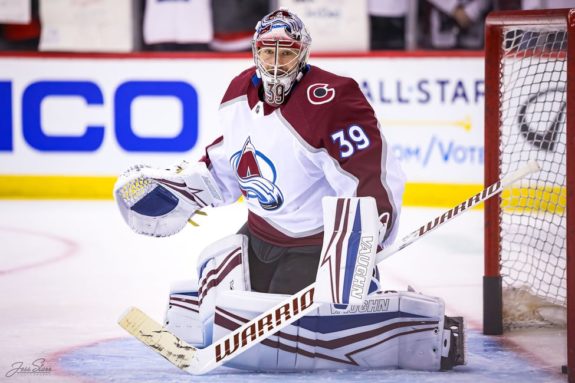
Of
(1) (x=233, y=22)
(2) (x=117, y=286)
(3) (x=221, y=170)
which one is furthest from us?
(1) (x=233, y=22)

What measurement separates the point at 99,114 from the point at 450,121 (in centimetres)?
195

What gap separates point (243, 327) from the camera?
10.0 feet

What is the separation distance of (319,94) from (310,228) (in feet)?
1.23

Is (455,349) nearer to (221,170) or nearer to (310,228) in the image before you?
(310,228)

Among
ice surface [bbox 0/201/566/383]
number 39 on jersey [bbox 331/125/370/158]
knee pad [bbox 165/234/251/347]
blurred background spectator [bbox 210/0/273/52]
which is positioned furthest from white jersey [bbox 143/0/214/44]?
number 39 on jersey [bbox 331/125/370/158]

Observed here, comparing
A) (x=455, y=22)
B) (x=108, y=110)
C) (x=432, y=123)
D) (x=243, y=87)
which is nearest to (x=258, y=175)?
(x=243, y=87)

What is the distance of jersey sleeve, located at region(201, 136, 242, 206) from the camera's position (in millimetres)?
3414

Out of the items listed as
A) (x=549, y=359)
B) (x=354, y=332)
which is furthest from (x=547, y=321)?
(x=354, y=332)

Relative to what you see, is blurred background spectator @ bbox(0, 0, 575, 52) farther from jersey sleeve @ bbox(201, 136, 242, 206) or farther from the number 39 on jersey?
the number 39 on jersey

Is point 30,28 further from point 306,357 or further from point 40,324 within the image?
point 306,357

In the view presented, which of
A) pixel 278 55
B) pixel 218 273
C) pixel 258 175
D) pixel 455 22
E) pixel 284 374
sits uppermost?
pixel 455 22

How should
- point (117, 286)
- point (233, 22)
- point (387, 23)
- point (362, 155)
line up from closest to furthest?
point (362, 155)
point (117, 286)
point (387, 23)
point (233, 22)

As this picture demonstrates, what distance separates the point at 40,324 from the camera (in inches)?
149

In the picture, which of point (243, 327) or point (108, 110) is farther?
point (108, 110)
